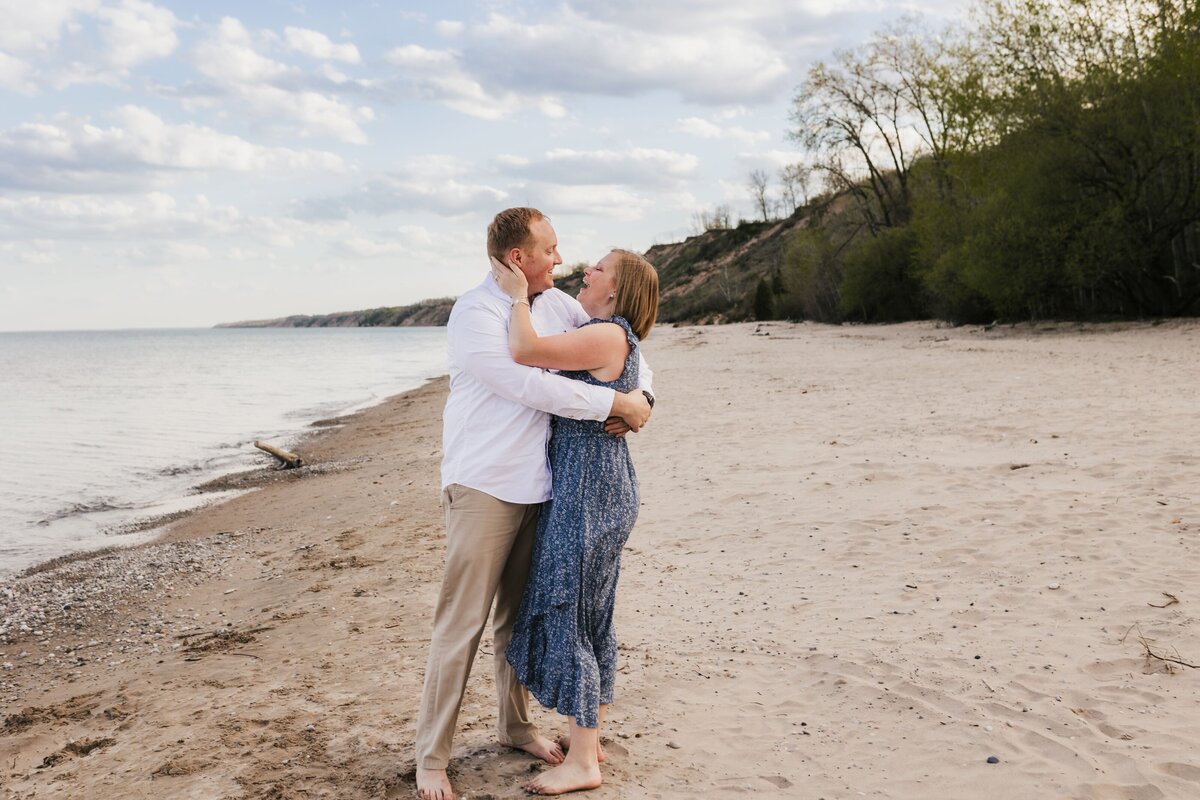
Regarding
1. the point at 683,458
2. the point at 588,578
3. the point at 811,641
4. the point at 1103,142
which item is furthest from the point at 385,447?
the point at 1103,142

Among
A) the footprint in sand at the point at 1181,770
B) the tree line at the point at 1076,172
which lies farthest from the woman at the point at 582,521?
the tree line at the point at 1076,172

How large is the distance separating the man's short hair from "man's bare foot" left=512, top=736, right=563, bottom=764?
202 centimetres

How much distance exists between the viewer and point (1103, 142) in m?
23.5

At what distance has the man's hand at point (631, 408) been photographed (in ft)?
10.6

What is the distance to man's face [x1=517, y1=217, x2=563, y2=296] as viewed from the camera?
3219 millimetres

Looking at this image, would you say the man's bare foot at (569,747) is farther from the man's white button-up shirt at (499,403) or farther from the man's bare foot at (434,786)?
the man's white button-up shirt at (499,403)

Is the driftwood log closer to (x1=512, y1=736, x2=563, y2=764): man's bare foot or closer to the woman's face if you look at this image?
(x1=512, y1=736, x2=563, y2=764): man's bare foot

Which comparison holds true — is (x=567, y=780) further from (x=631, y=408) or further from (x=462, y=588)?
(x=631, y=408)

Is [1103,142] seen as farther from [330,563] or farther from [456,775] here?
[456,775]

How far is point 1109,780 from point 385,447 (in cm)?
1321

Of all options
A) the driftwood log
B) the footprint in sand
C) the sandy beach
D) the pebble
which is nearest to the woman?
the sandy beach

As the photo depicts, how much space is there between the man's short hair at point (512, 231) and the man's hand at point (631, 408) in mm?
651

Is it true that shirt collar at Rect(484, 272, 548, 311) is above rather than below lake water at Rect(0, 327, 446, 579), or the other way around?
above

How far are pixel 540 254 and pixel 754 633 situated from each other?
2905mm
